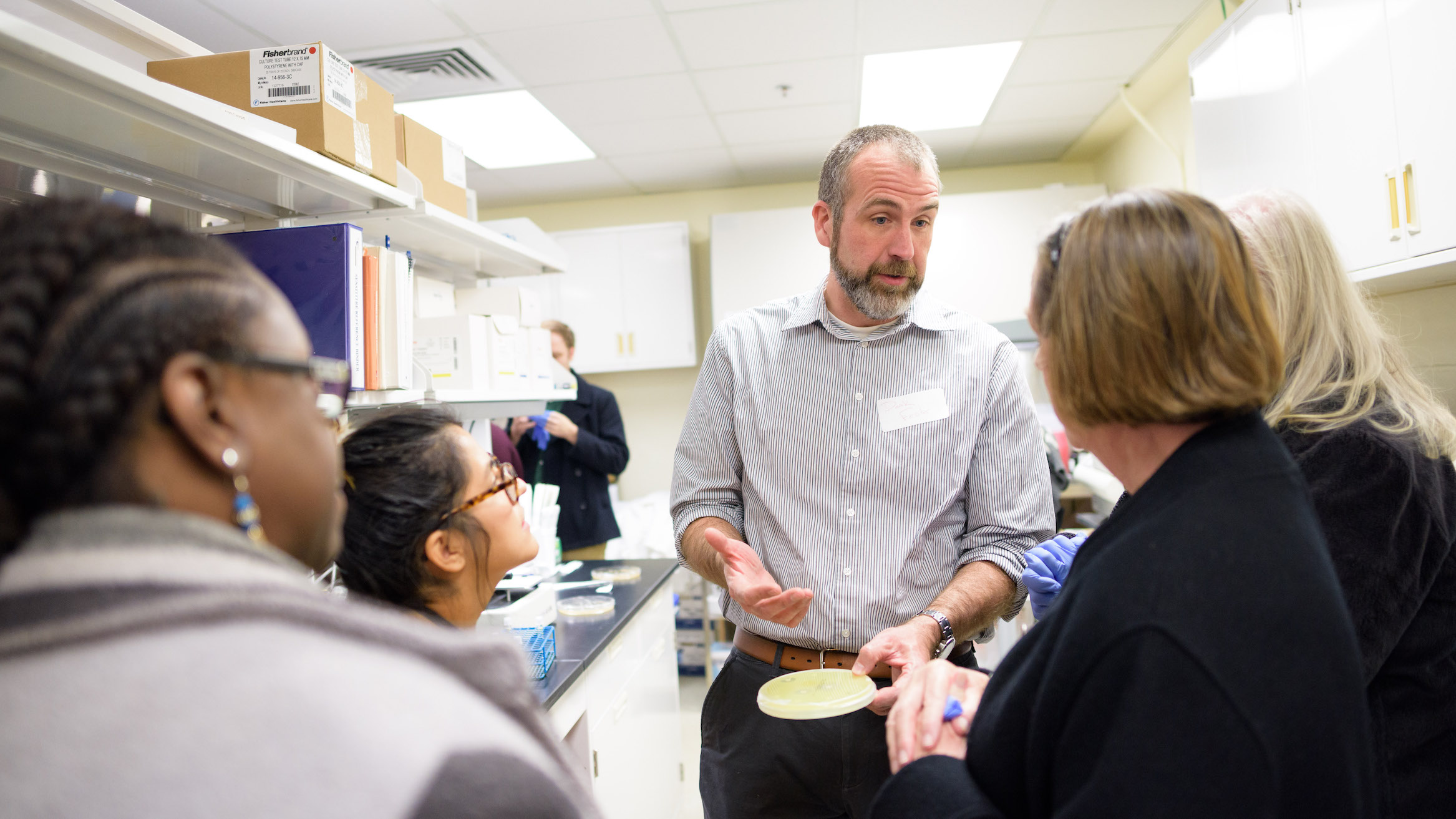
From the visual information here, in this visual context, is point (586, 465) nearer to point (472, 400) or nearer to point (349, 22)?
point (472, 400)

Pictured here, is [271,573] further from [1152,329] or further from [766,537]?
[766,537]

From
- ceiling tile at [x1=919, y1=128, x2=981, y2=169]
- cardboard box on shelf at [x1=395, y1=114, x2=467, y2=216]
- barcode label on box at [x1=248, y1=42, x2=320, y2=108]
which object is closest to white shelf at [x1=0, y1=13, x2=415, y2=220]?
barcode label on box at [x1=248, y1=42, x2=320, y2=108]

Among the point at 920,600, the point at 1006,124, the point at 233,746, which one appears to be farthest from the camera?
the point at 1006,124

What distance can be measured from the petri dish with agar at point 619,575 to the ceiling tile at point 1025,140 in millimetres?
3055

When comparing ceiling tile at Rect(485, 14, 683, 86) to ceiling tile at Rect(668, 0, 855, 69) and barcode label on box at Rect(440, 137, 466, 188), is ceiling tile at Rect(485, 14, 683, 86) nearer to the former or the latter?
ceiling tile at Rect(668, 0, 855, 69)

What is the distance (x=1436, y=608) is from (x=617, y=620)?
5.56 feet

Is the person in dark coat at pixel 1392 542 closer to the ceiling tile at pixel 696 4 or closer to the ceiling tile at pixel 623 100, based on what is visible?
the ceiling tile at pixel 696 4

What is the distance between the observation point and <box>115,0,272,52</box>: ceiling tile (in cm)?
268

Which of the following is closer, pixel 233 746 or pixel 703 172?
pixel 233 746

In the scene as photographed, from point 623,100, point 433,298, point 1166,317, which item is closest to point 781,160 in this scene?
point 623,100

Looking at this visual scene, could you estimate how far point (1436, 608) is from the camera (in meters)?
0.98

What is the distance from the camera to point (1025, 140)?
456 centimetres

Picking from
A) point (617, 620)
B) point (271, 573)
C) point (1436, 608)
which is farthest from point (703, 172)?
point (271, 573)

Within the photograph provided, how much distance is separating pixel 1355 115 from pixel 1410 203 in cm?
30
